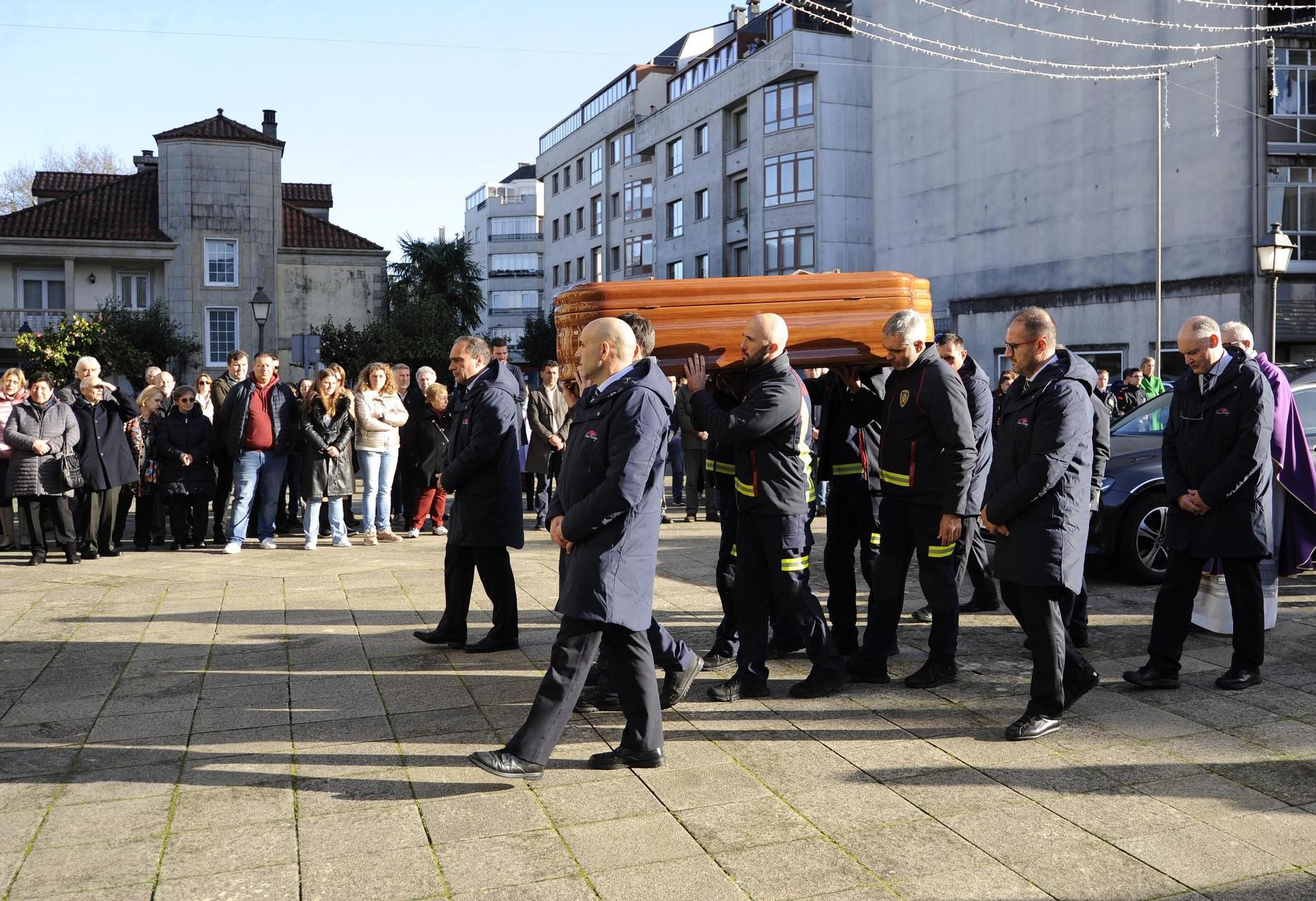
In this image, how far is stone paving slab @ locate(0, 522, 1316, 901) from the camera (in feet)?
12.7

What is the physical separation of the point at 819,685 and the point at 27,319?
146ft

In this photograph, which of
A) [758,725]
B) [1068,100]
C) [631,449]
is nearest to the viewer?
[631,449]

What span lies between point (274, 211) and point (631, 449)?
42026 millimetres

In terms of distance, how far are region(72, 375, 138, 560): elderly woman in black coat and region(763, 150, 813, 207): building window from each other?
1399 inches

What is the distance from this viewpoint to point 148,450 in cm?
1247

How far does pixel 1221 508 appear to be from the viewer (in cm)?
619

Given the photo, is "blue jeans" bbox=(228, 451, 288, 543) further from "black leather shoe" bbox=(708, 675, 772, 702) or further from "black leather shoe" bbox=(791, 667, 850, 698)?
"black leather shoe" bbox=(791, 667, 850, 698)

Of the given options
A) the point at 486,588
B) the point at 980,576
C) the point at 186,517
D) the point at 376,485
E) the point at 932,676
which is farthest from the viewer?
the point at 376,485

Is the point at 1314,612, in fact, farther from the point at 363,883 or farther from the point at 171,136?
the point at 171,136

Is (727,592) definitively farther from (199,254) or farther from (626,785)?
(199,254)

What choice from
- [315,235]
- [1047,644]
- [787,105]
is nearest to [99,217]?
[315,235]

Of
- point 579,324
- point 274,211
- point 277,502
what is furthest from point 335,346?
point 579,324

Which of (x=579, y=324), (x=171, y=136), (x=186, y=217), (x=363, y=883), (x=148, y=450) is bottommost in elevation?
(x=363, y=883)

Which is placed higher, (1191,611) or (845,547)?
(845,547)
